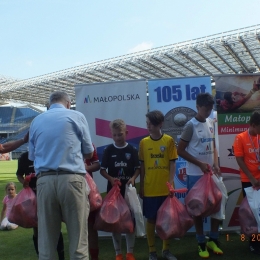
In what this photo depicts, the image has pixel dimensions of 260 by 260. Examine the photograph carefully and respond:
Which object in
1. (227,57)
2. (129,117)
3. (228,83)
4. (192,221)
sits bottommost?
(192,221)

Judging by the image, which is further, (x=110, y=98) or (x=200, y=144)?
(x=110, y=98)

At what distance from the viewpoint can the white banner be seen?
5.14m

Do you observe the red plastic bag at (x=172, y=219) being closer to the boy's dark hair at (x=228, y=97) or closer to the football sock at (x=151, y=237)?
the football sock at (x=151, y=237)

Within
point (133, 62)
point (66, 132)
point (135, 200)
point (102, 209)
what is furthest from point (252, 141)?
point (133, 62)

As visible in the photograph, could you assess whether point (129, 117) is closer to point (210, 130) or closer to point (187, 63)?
point (210, 130)

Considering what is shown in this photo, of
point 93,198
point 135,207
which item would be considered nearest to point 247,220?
point 135,207

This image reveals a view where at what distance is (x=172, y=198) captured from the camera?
13.0 ft

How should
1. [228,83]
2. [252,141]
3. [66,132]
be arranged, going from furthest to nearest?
[228,83], [252,141], [66,132]

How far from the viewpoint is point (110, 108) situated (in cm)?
521

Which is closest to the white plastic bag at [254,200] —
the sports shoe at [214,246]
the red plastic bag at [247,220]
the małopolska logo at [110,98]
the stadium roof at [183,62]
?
the red plastic bag at [247,220]

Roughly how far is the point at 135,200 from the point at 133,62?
22260 millimetres

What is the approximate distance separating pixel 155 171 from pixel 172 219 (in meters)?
0.55

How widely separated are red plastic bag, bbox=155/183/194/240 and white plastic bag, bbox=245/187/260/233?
67 cm

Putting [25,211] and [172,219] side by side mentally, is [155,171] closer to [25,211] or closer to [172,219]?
[172,219]
